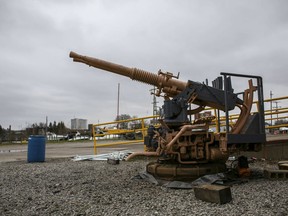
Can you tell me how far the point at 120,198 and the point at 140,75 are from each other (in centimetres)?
326

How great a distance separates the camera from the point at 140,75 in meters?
6.91

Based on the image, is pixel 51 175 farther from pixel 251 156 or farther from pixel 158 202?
pixel 251 156

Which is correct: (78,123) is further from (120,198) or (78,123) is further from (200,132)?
(120,198)

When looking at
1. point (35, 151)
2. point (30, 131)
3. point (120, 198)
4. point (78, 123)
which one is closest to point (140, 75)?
point (120, 198)

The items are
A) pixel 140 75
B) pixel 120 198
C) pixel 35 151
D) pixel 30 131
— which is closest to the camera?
pixel 120 198

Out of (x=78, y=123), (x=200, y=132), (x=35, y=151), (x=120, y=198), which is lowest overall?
(x=120, y=198)

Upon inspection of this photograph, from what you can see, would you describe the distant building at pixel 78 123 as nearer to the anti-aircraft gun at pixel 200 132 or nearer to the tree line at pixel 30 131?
the tree line at pixel 30 131

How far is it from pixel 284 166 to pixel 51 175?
533 cm

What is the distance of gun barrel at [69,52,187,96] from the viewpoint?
21.7ft

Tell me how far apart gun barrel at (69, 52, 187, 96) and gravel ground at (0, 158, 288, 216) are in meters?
2.20

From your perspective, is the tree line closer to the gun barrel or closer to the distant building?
the distant building

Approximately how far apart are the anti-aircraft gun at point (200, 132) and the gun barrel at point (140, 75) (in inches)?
0.9

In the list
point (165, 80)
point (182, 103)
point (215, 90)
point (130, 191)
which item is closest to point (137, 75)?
point (165, 80)

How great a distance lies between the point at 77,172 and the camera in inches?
292
